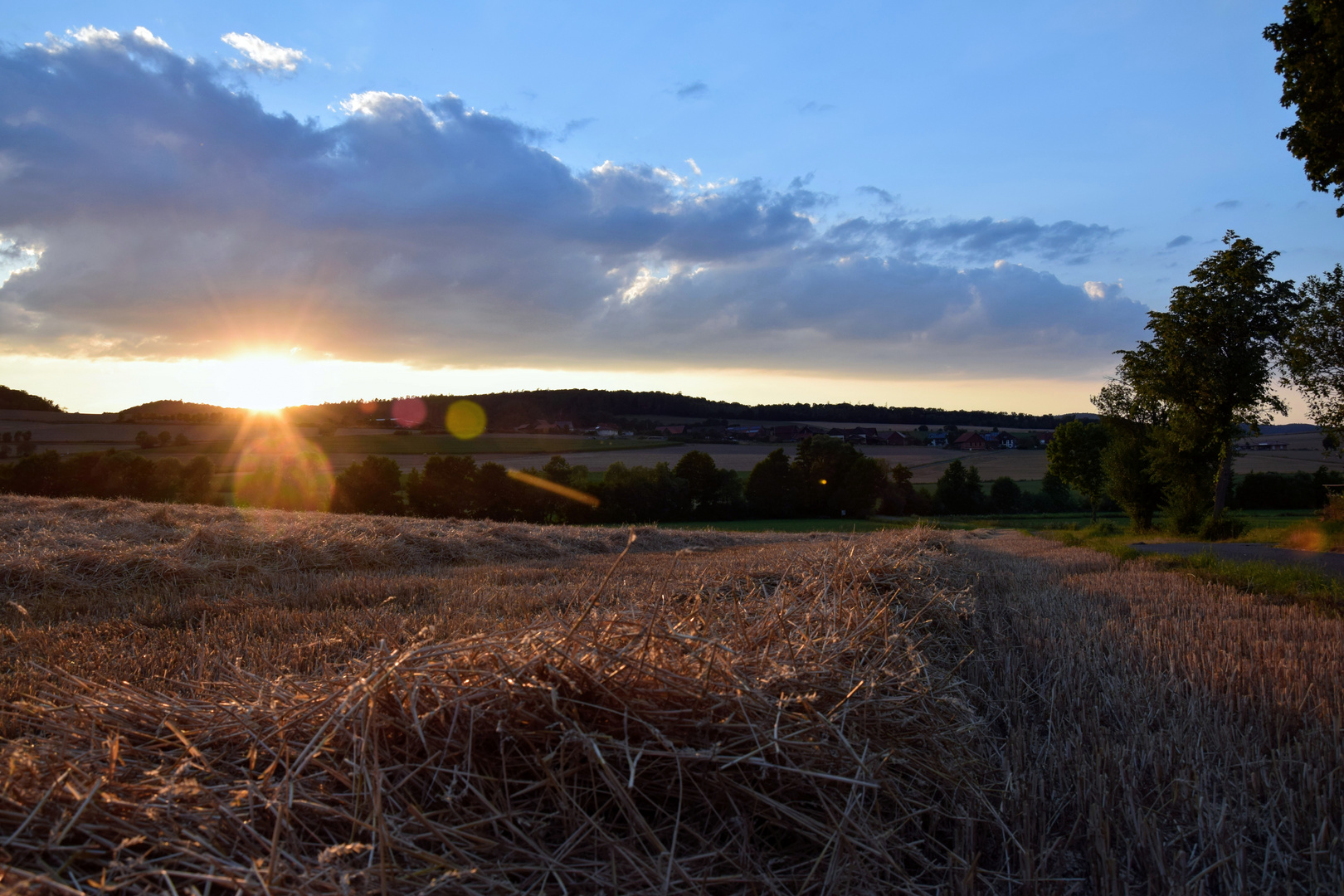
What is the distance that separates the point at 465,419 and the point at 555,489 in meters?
22.8

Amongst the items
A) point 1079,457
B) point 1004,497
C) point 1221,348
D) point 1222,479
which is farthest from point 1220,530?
point 1004,497

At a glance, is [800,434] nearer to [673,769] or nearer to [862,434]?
A: [862,434]

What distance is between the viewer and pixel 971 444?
84312 mm

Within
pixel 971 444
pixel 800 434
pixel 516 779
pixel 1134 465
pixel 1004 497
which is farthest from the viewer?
pixel 971 444

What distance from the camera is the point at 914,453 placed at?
79688 millimetres

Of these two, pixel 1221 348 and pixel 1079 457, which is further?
pixel 1079 457

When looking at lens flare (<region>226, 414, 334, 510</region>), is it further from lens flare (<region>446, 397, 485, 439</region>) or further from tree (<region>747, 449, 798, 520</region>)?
tree (<region>747, 449, 798, 520</region>)

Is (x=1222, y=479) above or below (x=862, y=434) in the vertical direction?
below

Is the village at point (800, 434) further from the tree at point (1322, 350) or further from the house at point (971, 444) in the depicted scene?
the tree at point (1322, 350)

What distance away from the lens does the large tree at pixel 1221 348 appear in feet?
81.0

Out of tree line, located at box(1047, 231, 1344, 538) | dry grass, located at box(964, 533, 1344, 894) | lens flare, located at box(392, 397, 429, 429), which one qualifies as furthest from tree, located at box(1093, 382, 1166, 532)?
lens flare, located at box(392, 397, 429, 429)

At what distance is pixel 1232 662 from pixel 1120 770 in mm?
2001

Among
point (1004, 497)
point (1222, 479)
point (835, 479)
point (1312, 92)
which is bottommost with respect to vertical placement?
point (1004, 497)

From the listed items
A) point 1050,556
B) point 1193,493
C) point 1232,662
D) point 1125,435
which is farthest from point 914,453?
point 1232,662
